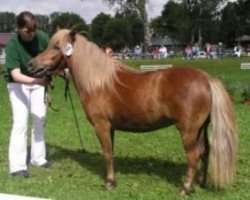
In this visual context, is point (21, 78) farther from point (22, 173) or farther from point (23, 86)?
point (22, 173)

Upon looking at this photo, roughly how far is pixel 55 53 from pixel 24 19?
745 mm

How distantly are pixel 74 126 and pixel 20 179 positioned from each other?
545 cm

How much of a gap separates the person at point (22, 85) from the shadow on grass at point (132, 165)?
1.17 meters

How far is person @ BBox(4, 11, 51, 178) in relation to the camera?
8348mm

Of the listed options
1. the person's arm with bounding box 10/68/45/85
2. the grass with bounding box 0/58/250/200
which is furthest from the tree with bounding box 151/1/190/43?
the person's arm with bounding box 10/68/45/85

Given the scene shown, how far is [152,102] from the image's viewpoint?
7.53 meters

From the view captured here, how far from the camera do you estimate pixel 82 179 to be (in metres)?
8.68

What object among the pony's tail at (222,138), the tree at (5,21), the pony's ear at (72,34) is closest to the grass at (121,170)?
the pony's tail at (222,138)

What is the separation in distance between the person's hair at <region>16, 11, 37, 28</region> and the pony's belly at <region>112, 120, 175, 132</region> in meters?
1.88

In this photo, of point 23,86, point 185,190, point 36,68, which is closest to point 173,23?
point 23,86

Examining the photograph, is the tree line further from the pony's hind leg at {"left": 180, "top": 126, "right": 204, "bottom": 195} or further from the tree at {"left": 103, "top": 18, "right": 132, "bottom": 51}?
the pony's hind leg at {"left": 180, "top": 126, "right": 204, "bottom": 195}

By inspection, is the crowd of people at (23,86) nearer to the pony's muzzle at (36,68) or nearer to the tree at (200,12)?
the pony's muzzle at (36,68)

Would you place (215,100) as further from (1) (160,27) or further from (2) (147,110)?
(1) (160,27)

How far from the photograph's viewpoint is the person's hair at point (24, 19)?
8.21 meters
